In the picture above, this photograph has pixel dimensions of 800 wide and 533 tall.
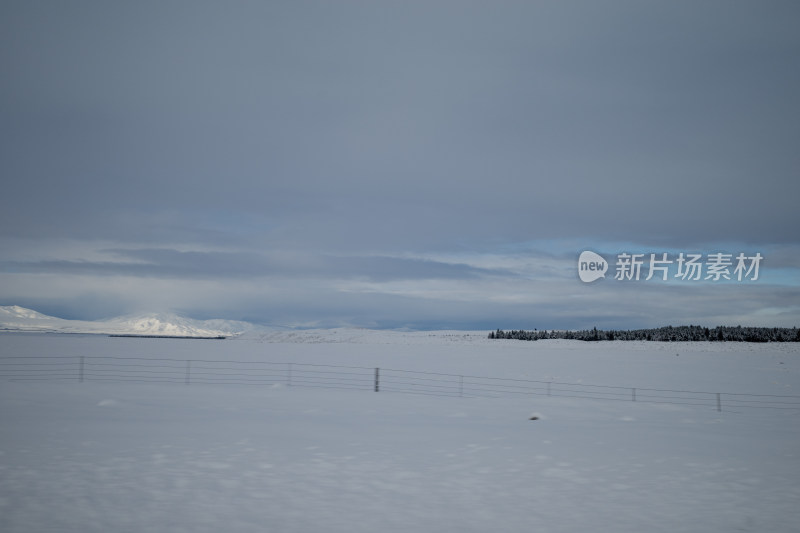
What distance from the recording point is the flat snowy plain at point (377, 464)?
313 inches

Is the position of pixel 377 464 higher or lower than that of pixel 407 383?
higher

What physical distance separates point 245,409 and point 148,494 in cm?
940

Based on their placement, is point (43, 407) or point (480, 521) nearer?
point (480, 521)

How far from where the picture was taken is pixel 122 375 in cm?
3166

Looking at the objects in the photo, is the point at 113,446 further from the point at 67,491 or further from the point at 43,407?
the point at 43,407

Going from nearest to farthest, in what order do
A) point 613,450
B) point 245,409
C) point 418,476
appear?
point 418,476 → point 613,450 → point 245,409

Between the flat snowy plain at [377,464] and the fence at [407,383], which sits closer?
the flat snowy plain at [377,464]

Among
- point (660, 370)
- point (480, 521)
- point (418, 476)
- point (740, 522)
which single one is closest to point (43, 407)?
point (418, 476)

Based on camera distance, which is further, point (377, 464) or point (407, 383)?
point (407, 383)

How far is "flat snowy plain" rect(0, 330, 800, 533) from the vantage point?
7941 mm

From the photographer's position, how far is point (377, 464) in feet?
36.3

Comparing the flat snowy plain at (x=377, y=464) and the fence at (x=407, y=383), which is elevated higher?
the flat snowy plain at (x=377, y=464)

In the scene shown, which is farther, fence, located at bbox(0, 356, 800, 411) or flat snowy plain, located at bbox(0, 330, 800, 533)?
fence, located at bbox(0, 356, 800, 411)

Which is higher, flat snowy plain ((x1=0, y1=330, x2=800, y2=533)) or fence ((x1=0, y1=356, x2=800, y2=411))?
flat snowy plain ((x1=0, y1=330, x2=800, y2=533))
